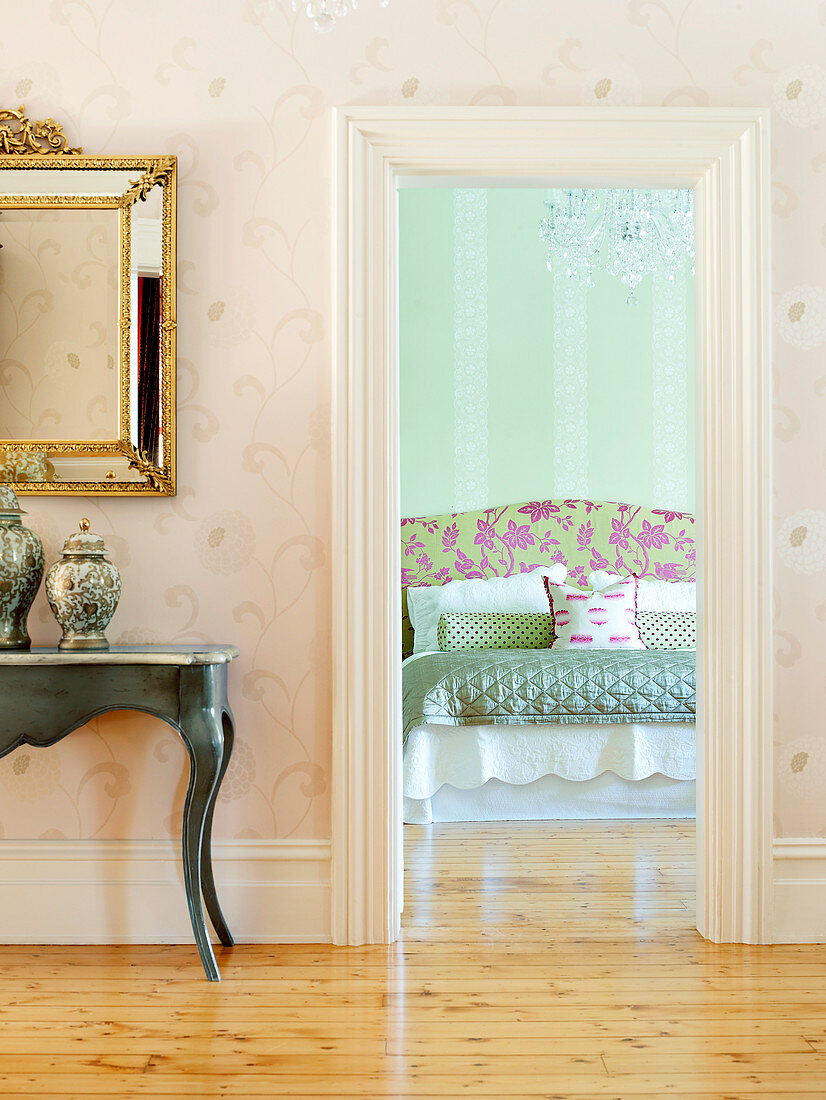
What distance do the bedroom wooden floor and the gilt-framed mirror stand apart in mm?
1223

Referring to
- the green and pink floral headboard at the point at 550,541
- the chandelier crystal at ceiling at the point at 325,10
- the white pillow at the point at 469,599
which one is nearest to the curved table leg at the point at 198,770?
the chandelier crystal at ceiling at the point at 325,10

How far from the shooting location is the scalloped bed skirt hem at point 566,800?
11.6 ft

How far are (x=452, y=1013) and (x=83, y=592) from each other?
4.14 ft

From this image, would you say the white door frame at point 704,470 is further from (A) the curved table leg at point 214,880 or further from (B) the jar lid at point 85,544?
(B) the jar lid at point 85,544

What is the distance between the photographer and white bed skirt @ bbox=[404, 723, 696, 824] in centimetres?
351

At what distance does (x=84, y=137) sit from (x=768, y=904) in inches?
107

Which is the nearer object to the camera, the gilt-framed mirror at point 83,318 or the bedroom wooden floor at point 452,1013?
the bedroom wooden floor at point 452,1013

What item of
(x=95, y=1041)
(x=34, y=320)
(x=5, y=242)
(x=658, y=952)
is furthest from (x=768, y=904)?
(x=5, y=242)

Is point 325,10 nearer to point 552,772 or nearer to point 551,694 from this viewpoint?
point 551,694

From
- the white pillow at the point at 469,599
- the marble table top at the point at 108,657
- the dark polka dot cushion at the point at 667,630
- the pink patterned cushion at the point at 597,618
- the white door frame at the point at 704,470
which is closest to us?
the marble table top at the point at 108,657

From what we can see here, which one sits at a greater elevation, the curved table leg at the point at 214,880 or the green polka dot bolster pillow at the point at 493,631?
the green polka dot bolster pillow at the point at 493,631

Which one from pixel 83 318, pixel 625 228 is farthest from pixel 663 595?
pixel 83 318

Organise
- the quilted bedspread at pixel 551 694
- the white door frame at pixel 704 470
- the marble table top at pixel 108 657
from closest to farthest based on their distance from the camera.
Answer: the marble table top at pixel 108 657
the white door frame at pixel 704 470
the quilted bedspread at pixel 551 694

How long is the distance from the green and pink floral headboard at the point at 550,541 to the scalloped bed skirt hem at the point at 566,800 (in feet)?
5.92
